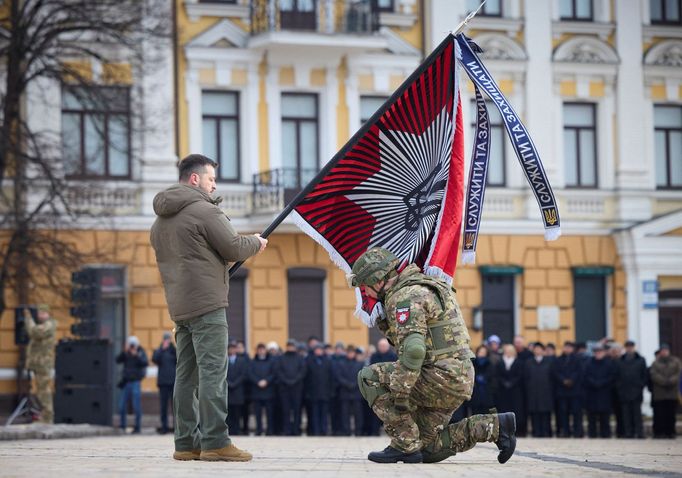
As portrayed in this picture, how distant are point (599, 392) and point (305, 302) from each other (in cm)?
859

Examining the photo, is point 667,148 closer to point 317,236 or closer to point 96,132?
point 96,132

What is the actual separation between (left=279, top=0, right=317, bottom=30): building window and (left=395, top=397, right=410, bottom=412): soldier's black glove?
22.8 m

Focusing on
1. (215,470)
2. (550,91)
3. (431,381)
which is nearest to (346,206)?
(431,381)

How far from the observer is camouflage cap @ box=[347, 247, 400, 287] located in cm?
1025

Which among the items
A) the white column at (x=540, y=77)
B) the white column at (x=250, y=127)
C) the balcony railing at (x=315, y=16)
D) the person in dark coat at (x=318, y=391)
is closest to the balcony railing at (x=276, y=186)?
the white column at (x=250, y=127)

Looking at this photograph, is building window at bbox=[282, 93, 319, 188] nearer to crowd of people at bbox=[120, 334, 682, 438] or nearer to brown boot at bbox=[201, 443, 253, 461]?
crowd of people at bbox=[120, 334, 682, 438]

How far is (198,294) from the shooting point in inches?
403

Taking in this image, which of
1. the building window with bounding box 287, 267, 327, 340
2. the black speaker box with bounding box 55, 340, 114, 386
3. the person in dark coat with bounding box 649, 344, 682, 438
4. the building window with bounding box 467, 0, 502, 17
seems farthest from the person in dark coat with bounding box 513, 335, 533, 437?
the building window with bounding box 467, 0, 502, 17

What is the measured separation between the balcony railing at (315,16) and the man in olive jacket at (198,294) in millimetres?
21796

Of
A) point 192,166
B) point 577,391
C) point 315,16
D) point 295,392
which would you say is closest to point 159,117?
point 315,16

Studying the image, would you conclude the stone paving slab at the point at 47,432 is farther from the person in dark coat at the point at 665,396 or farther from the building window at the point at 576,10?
the building window at the point at 576,10

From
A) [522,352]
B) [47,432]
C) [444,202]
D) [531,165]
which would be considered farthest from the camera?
[522,352]

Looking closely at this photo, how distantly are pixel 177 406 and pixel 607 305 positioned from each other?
25223mm

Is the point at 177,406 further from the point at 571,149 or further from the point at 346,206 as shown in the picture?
the point at 571,149
